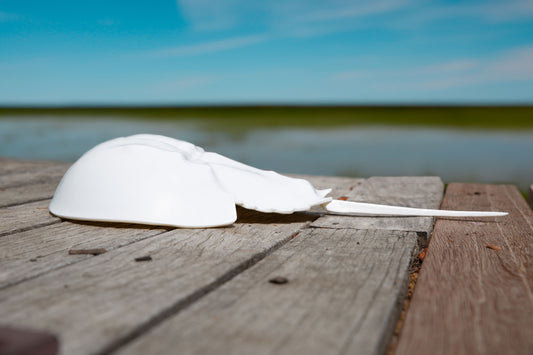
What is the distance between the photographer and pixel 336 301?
3.45 ft

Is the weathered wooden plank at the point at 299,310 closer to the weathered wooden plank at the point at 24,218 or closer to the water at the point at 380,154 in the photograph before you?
the weathered wooden plank at the point at 24,218

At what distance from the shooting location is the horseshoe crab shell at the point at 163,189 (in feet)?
5.64

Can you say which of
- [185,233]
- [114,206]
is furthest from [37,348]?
[114,206]

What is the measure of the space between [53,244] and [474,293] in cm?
126

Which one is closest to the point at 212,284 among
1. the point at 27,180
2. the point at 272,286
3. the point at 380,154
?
the point at 272,286

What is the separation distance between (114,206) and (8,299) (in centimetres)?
73

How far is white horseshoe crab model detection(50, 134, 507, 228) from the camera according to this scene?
172 centimetres

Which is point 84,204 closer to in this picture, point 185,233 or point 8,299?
point 185,233

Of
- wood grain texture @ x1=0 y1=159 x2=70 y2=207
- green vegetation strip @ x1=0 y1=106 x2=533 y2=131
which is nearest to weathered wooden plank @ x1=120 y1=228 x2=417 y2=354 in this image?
wood grain texture @ x1=0 y1=159 x2=70 y2=207

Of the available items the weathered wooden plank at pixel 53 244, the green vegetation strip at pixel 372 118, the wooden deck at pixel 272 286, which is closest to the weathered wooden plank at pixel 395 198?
the wooden deck at pixel 272 286

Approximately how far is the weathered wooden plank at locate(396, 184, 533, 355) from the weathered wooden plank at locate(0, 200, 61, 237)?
1.41 meters

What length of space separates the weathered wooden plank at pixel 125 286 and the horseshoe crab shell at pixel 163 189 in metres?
0.12

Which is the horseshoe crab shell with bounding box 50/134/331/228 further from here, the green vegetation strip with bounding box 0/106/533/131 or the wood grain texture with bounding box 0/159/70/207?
the green vegetation strip with bounding box 0/106/533/131

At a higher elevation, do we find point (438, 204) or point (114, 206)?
point (114, 206)
